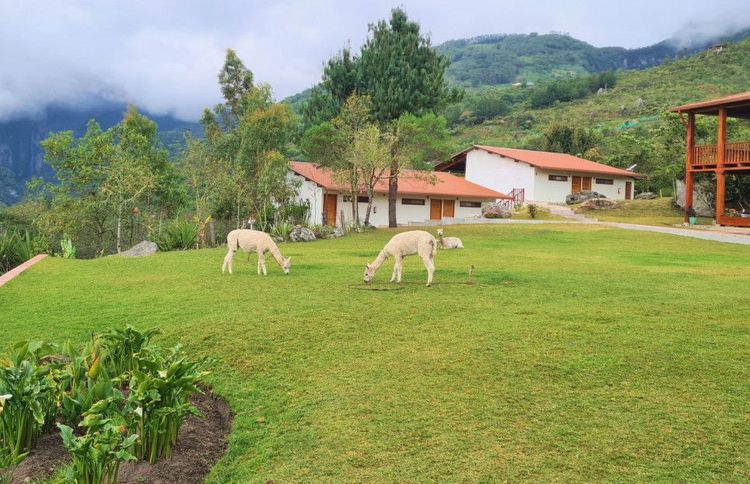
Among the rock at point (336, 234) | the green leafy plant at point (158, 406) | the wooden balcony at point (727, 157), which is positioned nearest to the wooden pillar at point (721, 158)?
the wooden balcony at point (727, 157)

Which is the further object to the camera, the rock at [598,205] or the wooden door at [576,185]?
the wooden door at [576,185]

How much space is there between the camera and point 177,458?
4.45 meters

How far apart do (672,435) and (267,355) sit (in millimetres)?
4054

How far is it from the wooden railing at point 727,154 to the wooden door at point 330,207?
1943 centimetres

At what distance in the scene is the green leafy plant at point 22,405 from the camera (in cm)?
419

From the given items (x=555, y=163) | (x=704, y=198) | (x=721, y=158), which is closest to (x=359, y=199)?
(x=555, y=163)

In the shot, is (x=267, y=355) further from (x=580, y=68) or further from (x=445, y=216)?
(x=580, y=68)

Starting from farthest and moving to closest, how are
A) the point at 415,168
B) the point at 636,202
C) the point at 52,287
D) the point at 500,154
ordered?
the point at 500,154, the point at 636,202, the point at 415,168, the point at 52,287

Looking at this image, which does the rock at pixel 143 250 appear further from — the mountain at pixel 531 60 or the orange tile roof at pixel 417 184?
the mountain at pixel 531 60

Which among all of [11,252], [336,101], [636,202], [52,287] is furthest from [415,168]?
[52,287]

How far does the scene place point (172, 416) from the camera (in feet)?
14.5

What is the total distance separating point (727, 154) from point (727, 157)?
0.59 ft

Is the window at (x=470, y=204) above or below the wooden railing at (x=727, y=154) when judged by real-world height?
below

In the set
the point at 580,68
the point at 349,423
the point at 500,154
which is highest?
the point at 580,68
